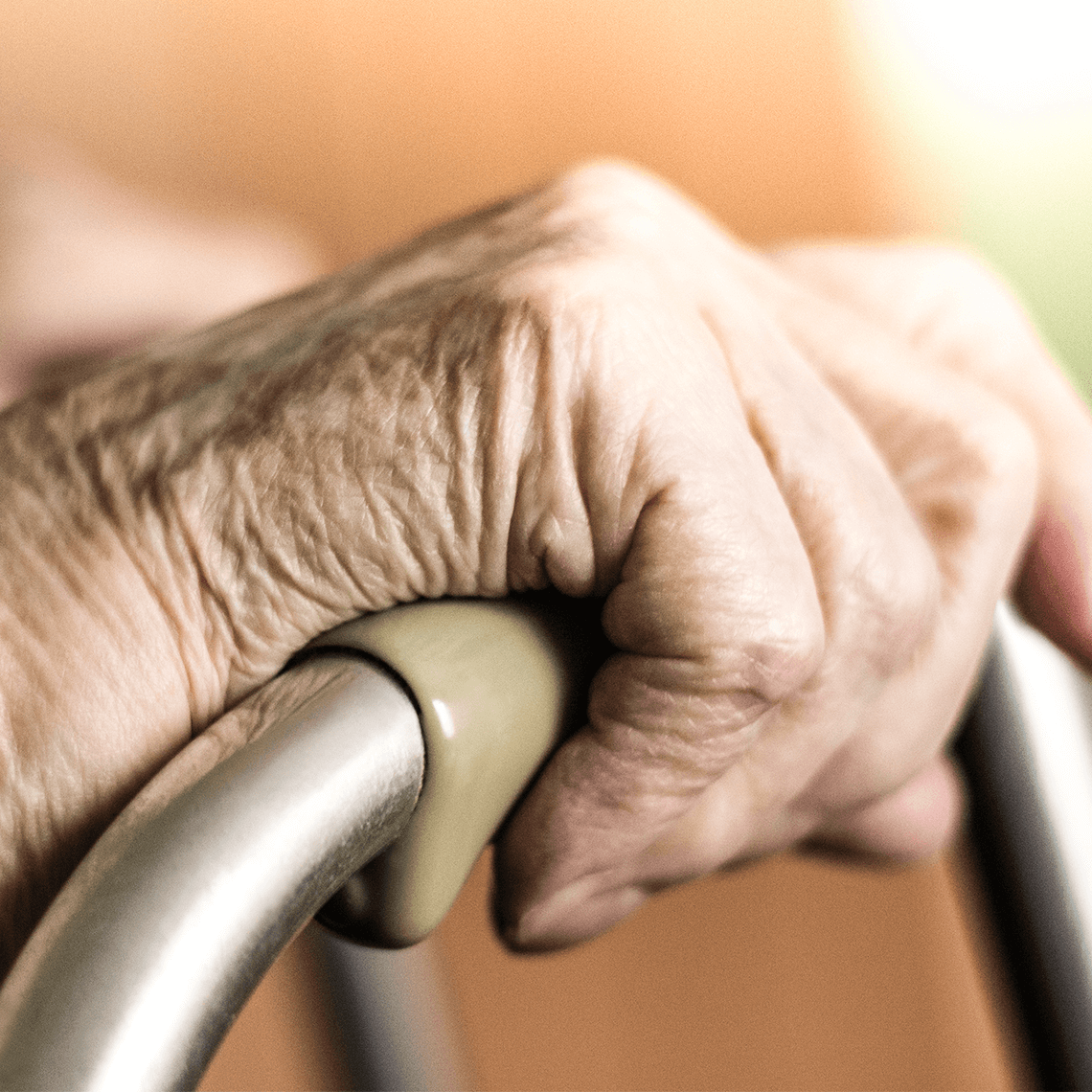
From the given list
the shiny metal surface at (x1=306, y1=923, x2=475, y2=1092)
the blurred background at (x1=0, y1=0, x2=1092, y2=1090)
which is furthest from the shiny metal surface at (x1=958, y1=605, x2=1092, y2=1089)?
the blurred background at (x1=0, y1=0, x2=1092, y2=1090)

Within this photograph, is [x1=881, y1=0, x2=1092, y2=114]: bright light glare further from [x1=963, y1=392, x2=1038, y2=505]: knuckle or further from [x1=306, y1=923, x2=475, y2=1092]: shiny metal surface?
[x1=306, y1=923, x2=475, y2=1092]: shiny metal surface

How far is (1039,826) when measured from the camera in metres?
0.46

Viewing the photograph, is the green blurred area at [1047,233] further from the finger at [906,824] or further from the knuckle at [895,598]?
the knuckle at [895,598]

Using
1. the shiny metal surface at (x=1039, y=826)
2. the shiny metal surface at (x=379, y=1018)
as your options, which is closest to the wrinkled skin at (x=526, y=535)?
the shiny metal surface at (x=1039, y=826)

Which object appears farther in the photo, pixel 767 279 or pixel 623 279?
pixel 767 279

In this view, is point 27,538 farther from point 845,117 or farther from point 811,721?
point 845,117

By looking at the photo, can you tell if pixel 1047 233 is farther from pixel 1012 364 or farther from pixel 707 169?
pixel 1012 364

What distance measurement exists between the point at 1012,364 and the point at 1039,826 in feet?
0.76

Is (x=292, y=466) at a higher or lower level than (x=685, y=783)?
higher

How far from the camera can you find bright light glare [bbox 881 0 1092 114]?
1240mm

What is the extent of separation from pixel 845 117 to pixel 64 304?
0.86 m

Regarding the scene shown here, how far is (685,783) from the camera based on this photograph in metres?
0.31

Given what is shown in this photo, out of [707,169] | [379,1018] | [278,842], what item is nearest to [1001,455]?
[278,842]

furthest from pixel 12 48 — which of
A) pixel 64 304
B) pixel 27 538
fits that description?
pixel 27 538
